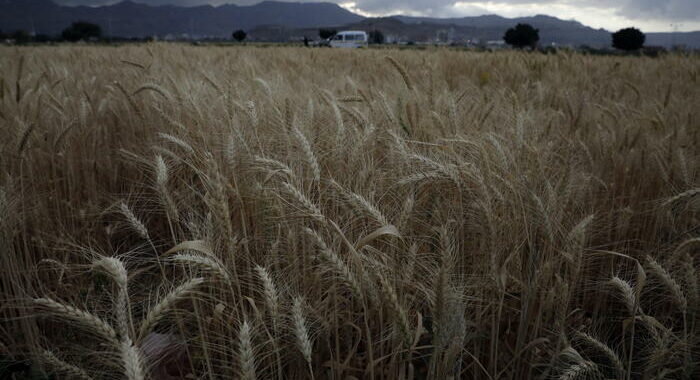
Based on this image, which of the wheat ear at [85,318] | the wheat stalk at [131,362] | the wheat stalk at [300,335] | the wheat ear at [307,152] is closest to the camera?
the wheat stalk at [131,362]

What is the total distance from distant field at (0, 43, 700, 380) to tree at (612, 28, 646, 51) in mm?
52993

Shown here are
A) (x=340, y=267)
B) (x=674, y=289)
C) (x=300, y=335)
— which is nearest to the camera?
(x=300, y=335)

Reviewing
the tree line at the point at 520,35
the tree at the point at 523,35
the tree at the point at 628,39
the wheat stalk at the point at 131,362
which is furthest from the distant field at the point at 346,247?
the tree at the point at 523,35

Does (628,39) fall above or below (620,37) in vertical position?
below

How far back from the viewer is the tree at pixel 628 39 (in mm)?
45062

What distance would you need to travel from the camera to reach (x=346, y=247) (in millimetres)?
1597

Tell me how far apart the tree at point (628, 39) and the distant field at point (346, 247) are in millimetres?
52993

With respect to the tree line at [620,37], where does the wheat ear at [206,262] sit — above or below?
below

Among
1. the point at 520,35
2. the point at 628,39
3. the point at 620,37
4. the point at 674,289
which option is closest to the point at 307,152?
the point at 674,289

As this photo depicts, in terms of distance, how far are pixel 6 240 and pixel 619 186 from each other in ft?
9.21

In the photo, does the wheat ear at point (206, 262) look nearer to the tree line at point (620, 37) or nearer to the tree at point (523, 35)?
the tree line at point (620, 37)

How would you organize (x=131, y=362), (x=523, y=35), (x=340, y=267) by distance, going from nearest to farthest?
1. (x=131, y=362)
2. (x=340, y=267)
3. (x=523, y=35)

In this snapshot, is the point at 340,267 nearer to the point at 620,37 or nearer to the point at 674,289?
the point at 674,289

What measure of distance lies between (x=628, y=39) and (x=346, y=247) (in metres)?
57.1
